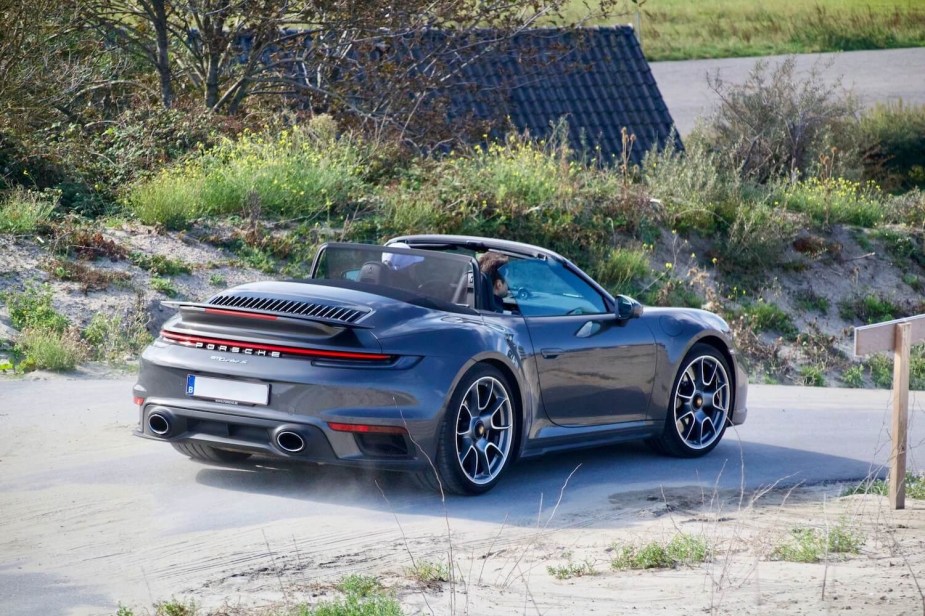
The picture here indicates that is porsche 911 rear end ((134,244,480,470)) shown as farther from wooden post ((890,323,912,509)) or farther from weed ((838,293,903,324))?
weed ((838,293,903,324))

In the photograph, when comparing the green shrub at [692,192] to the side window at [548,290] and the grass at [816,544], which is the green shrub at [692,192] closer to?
the side window at [548,290]

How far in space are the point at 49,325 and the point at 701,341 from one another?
6.18 metres

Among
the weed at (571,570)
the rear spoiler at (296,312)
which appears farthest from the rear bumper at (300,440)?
the weed at (571,570)

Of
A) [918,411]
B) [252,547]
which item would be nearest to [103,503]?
[252,547]

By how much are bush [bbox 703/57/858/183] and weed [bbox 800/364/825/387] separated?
8.22 meters

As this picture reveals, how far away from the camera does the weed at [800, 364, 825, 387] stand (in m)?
15.7

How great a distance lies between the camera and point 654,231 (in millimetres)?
18422

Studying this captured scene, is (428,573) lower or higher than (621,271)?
lower

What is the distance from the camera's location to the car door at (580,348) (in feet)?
26.9

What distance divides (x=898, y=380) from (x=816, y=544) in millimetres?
1599

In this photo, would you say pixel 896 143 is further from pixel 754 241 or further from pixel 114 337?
pixel 114 337

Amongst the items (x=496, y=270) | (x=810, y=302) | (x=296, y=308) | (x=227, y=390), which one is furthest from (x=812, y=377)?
(x=227, y=390)

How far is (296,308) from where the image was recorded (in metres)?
7.42

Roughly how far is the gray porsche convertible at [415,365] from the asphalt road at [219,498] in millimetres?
283
